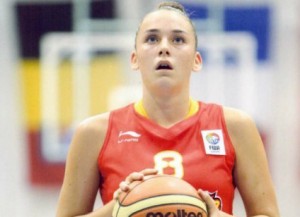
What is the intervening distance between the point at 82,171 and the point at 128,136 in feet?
0.68

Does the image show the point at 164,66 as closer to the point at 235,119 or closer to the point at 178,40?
the point at 178,40

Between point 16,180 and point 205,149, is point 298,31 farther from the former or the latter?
point 205,149

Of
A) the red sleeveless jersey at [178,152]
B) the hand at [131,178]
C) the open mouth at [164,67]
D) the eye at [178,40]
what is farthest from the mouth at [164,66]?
the hand at [131,178]

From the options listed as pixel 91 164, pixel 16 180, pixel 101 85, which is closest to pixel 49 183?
pixel 16 180

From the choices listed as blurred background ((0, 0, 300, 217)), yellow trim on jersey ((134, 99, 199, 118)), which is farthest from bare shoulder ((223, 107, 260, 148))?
blurred background ((0, 0, 300, 217))

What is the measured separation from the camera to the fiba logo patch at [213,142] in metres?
3.38

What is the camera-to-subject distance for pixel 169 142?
11.2 ft

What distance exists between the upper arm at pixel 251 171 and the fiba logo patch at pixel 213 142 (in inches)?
1.9

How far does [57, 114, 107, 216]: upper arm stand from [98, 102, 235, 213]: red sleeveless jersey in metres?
0.03

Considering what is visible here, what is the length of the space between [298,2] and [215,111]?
389 centimetres

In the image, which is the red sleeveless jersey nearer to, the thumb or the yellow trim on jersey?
the yellow trim on jersey

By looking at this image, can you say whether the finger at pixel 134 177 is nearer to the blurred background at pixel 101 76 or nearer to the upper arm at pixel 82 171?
the upper arm at pixel 82 171

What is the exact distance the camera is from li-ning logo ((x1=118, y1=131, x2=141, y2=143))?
3432mm

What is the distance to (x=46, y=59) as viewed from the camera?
7344 millimetres
